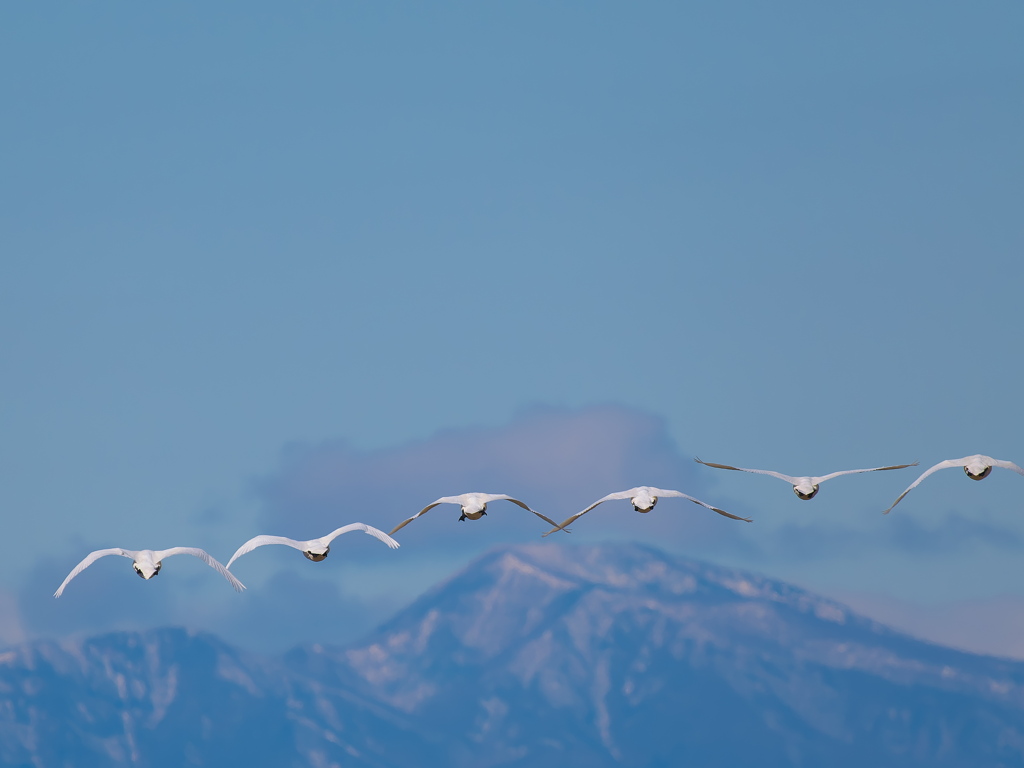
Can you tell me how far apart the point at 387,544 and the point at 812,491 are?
45.8 feet

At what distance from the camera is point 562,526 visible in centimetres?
5534

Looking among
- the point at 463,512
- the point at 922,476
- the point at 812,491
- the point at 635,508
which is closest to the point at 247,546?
the point at 463,512

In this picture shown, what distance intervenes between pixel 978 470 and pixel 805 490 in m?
5.51

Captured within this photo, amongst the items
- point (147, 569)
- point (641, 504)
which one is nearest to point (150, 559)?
point (147, 569)

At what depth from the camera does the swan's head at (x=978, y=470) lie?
2159 inches

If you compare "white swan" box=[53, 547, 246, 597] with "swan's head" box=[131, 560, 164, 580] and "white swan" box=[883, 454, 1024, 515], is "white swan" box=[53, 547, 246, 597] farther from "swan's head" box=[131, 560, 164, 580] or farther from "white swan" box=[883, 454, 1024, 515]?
"white swan" box=[883, 454, 1024, 515]

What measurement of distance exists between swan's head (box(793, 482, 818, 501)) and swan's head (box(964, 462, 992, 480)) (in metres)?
4.92

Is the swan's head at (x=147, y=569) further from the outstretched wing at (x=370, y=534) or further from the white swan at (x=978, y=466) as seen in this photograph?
the white swan at (x=978, y=466)

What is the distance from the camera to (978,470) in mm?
54906

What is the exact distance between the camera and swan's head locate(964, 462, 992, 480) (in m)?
54.8

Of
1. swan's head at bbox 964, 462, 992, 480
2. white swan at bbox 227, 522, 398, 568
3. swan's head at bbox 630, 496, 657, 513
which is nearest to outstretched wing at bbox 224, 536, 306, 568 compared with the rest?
white swan at bbox 227, 522, 398, 568

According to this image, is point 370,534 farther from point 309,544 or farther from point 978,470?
point 978,470

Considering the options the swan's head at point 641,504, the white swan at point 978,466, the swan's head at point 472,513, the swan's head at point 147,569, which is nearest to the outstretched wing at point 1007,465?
the white swan at point 978,466

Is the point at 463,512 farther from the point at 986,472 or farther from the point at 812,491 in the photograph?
the point at 986,472
